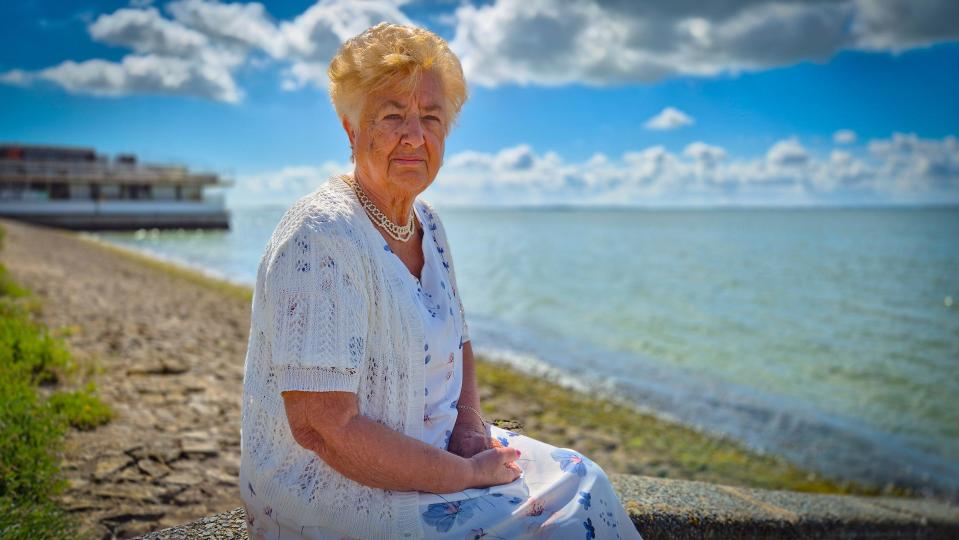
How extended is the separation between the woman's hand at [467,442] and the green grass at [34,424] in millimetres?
1806

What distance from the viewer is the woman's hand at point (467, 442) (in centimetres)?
192

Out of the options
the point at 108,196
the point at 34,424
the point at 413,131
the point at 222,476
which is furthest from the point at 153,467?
the point at 108,196

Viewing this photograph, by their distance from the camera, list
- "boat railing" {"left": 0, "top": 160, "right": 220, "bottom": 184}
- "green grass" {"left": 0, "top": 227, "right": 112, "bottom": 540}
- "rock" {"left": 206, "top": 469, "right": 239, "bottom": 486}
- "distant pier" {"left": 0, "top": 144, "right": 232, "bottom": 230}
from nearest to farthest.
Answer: "green grass" {"left": 0, "top": 227, "right": 112, "bottom": 540}, "rock" {"left": 206, "top": 469, "right": 239, "bottom": 486}, "distant pier" {"left": 0, "top": 144, "right": 232, "bottom": 230}, "boat railing" {"left": 0, "top": 160, "right": 220, "bottom": 184}

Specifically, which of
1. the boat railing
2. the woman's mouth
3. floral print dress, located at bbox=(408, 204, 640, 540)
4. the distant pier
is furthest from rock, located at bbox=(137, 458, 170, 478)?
the boat railing

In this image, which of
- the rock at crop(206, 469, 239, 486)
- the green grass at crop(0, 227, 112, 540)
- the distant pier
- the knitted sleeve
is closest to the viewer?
the knitted sleeve

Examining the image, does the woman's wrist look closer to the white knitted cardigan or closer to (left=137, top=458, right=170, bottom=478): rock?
the white knitted cardigan

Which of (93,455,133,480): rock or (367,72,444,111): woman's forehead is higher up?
(367,72,444,111): woman's forehead

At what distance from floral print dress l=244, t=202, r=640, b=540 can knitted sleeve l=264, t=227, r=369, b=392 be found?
229mm

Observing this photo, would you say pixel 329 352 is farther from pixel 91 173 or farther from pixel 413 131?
pixel 91 173

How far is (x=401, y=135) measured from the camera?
179 centimetres

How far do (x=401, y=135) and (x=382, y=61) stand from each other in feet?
0.65

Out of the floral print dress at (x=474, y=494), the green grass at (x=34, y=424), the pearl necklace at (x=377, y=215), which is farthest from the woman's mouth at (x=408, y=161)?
the green grass at (x=34, y=424)

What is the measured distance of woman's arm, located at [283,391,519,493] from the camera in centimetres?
151

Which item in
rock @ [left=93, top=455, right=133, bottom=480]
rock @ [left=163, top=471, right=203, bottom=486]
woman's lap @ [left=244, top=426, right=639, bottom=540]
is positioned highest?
woman's lap @ [left=244, top=426, right=639, bottom=540]
